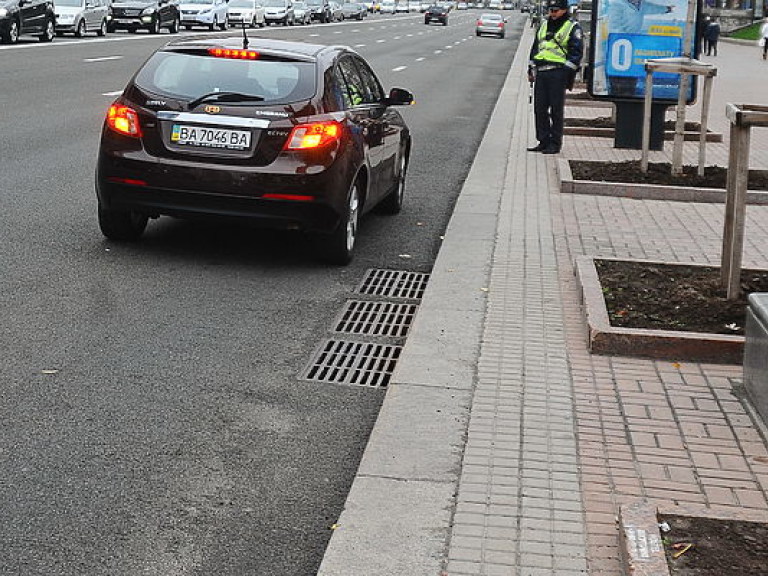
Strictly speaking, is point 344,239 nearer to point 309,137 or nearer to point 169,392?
point 309,137

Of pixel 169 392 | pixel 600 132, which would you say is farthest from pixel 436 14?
pixel 169 392

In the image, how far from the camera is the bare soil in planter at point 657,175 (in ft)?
43.7

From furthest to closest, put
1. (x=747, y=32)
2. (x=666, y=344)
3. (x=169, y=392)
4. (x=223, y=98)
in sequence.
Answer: (x=747, y=32), (x=223, y=98), (x=666, y=344), (x=169, y=392)

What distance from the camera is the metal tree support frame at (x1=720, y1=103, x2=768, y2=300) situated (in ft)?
23.1

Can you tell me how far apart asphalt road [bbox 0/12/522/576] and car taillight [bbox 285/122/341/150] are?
2.93ft

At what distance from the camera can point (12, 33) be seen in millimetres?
36281

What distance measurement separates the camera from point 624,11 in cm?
1733

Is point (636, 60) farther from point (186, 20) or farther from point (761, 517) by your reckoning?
point (186, 20)

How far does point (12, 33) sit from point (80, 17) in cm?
744

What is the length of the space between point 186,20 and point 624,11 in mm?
41182

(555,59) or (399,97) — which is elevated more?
(399,97)

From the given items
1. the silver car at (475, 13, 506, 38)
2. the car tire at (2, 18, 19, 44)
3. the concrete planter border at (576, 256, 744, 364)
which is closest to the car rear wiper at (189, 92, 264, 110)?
the concrete planter border at (576, 256, 744, 364)

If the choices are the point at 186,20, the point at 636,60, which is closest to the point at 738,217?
the point at 636,60

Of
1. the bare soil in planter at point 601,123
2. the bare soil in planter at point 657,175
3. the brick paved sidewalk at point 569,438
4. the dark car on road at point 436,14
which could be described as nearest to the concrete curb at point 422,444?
the brick paved sidewalk at point 569,438
